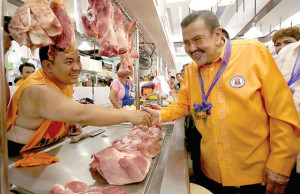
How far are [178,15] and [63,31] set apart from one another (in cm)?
756

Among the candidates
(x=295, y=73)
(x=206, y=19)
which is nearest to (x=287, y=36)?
(x=295, y=73)

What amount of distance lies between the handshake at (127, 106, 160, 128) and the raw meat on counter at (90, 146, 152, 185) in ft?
1.38

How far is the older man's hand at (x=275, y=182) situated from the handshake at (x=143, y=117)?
41.2 inches

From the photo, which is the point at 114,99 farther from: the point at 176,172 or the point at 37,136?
the point at 176,172

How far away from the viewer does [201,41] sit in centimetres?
141

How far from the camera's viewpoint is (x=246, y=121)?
1.32m

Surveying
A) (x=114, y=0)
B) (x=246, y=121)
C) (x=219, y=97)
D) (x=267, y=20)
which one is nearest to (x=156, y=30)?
(x=114, y=0)

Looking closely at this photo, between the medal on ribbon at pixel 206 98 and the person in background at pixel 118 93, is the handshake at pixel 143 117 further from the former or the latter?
the person in background at pixel 118 93

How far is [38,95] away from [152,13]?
1.96 metres

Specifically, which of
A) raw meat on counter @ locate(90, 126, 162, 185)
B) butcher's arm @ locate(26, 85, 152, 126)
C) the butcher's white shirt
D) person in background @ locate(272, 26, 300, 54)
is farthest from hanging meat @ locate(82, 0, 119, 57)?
person in background @ locate(272, 26, 300, 54)

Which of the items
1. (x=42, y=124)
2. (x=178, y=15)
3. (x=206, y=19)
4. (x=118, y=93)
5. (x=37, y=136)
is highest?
(x=178, y=15)

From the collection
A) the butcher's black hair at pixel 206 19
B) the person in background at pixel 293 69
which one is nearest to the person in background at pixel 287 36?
the person in background at pixel 293 69

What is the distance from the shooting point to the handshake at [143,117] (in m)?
1.59

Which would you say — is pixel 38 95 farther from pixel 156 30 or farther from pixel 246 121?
pixel 156 30
